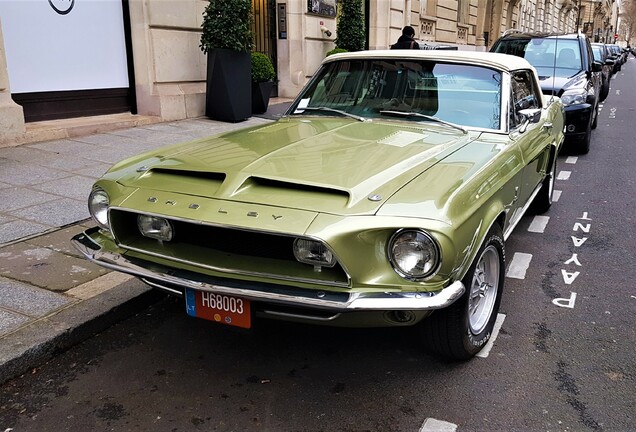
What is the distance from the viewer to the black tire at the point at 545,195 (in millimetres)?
6129

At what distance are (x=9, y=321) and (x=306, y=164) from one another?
2.05 m

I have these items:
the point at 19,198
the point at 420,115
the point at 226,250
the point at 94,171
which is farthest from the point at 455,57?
the point at 94,171

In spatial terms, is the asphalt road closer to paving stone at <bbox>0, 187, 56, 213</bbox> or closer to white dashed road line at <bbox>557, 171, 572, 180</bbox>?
paving stone at <bbox>0, 187, 56, 213</bbox>

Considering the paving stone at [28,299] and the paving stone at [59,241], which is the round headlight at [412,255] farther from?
the paving stone at [59,241]

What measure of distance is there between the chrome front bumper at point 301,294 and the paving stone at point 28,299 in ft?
3.44

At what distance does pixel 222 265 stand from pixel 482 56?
2.83m

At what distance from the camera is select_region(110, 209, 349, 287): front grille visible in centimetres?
286

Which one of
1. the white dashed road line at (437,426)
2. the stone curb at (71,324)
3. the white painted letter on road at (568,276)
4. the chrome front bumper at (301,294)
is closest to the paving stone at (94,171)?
the stone curb at (71,324)

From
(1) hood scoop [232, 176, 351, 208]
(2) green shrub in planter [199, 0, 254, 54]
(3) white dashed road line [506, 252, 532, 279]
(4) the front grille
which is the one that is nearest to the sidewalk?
(4) the front grille

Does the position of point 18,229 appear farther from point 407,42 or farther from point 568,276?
point 407,42

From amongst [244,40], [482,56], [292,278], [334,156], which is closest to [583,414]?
[292,278]

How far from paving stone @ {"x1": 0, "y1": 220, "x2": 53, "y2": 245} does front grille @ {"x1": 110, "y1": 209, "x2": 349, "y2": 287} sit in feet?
7.40

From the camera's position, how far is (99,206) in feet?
11.5

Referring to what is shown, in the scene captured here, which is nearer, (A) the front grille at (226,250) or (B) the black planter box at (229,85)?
(A) the front grille at (226,250)
